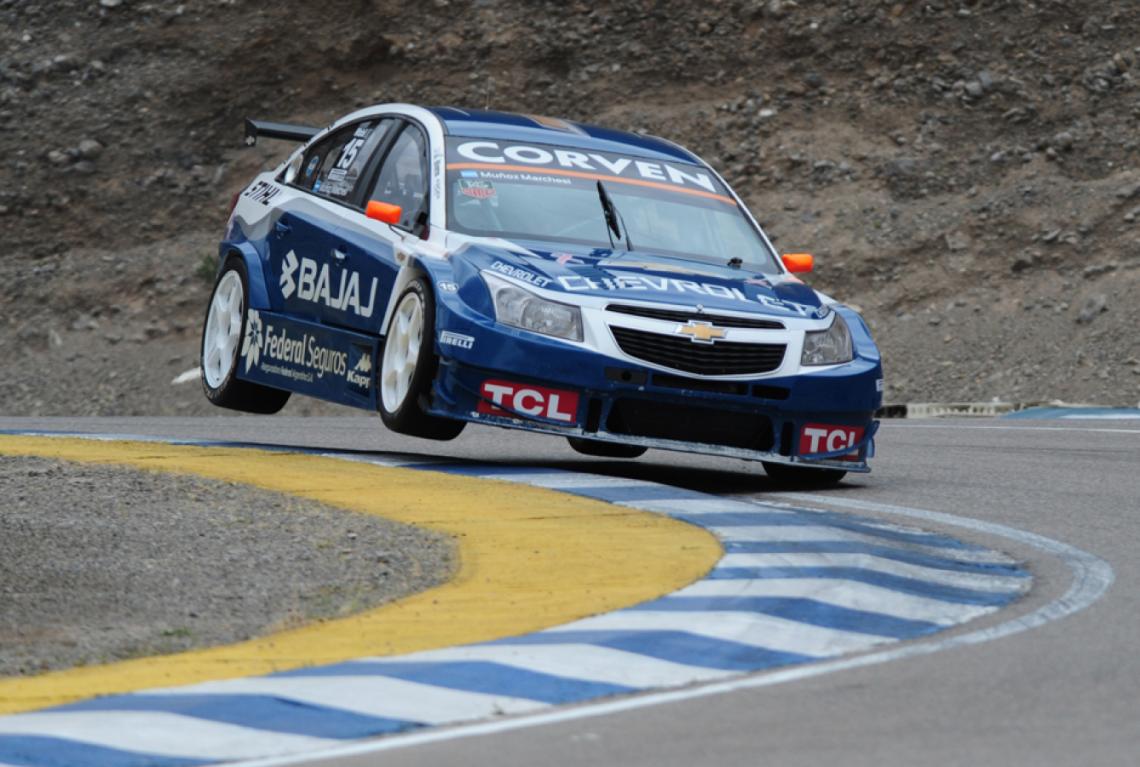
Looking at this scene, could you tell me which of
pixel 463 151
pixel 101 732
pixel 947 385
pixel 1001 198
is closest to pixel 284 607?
pixel 101 732

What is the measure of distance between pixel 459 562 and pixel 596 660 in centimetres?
174

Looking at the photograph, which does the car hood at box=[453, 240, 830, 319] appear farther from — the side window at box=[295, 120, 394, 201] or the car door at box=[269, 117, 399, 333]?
the side window at box=[295, 120, 394, 201]

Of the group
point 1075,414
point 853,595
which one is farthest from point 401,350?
point 1075,414

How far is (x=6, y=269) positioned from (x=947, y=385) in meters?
12.5

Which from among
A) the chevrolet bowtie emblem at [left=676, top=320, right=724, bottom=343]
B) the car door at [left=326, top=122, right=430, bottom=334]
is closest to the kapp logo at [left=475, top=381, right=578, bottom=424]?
the chevrolet bowtie emblem at [left=676, top=320, right=724, bottom=343]

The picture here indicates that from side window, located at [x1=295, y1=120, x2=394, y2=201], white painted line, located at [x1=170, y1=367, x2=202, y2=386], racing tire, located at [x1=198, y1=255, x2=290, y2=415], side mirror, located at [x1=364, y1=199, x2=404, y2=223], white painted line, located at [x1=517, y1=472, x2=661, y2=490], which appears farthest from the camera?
white painted line, located at [x1=170, y1=367, x2=202, y2=386]

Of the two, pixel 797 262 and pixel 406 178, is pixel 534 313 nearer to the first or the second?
pixel 406 178

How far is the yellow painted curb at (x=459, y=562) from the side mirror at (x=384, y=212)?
1186mm

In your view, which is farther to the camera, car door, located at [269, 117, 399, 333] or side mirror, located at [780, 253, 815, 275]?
side mirror, located at [780, 253, 815, 275]

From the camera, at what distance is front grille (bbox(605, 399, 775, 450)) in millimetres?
9320

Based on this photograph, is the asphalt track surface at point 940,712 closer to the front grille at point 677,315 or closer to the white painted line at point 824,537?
the white painted line at point 824,537

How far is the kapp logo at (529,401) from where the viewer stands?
364 inches

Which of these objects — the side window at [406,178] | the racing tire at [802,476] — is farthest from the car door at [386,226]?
the racing tire at [802,476]

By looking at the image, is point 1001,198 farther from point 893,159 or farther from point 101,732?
point 101,732
